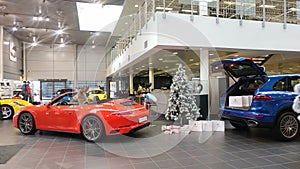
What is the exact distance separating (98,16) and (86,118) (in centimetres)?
1049

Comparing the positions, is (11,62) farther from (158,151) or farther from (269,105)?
(269,105)

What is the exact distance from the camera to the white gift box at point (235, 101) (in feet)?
17.2

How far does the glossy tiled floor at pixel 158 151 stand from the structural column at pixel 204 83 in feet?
3.69

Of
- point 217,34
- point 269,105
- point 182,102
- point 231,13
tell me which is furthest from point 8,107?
point 269,105

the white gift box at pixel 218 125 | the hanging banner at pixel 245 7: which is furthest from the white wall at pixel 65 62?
the white gift box at pixel 218 125

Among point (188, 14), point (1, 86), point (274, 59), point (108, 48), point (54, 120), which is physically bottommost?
point (54, 120)

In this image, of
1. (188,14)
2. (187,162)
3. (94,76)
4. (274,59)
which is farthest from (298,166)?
(94,76)

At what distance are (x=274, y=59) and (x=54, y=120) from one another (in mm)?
10257

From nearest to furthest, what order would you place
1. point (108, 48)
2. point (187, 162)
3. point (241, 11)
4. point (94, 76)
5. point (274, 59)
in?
1. point (187, 162)
2. point (241, 11)
3. point (274, 59)
4. point (108, 48)
5. point (94, 76)

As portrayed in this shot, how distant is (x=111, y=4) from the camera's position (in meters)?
12.2

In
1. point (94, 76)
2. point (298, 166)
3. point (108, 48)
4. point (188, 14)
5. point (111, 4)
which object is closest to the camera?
point (298, 166)

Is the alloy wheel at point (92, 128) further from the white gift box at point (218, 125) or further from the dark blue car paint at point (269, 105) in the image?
the dark blue car paint at point (269, 105)

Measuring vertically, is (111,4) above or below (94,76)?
above

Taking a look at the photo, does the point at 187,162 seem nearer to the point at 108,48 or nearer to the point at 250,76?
the point at 250,76
